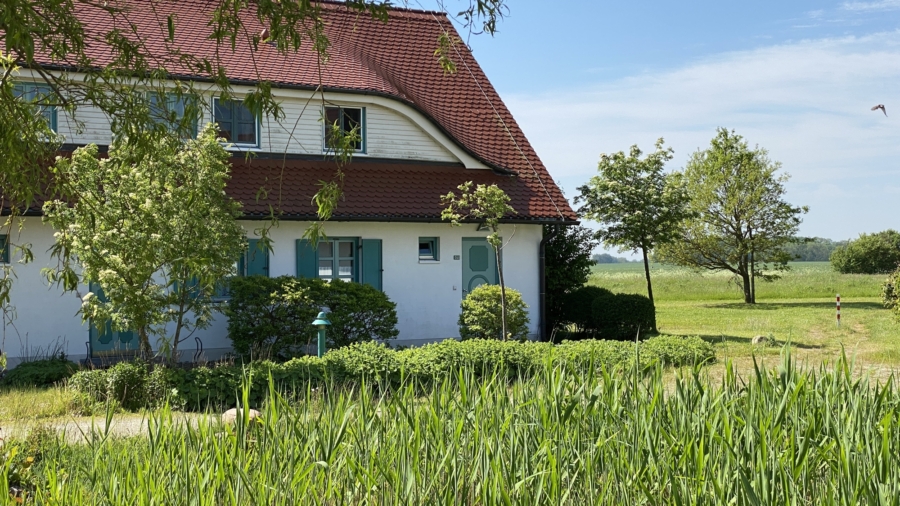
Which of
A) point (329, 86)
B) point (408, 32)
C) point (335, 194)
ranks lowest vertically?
point (335, 194)

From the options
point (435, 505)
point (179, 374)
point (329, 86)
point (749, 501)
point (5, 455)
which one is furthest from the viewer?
point (329, 86)

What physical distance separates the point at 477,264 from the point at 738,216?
79.6 ft

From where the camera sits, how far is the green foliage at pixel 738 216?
3981cm

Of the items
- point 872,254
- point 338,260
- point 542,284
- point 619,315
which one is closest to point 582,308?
point 619,315

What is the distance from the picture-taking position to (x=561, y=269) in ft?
69.8

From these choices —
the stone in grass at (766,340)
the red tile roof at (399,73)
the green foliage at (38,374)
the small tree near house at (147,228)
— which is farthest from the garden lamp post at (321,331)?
the stone in grass at (766,340)

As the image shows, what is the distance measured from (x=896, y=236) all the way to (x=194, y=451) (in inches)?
2352

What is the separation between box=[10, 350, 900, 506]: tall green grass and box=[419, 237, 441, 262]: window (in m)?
13.5

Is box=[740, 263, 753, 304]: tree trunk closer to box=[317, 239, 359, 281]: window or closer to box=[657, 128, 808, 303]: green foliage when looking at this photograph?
box=[657, 128, 808, 303]: green foliage

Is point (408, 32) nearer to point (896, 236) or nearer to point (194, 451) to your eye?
point (194, 451)

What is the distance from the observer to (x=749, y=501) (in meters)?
3.89

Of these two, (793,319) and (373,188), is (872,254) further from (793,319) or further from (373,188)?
(373,188)

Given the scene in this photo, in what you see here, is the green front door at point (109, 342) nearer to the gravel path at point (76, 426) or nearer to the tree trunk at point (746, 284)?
the gravel path at point (76, 426)

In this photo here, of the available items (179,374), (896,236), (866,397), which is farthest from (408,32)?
(896,236)
